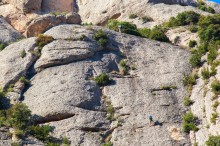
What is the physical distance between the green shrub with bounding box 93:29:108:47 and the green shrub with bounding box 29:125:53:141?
11.5m

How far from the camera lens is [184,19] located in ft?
174

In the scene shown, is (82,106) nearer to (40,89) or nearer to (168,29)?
(40,89)

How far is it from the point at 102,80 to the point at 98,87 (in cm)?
66

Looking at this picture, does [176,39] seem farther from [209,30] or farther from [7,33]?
[7,33]

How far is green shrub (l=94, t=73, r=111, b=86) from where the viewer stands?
40.0 meters

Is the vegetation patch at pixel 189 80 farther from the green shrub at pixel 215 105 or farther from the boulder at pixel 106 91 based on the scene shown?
the green shrub at pixel 215 105

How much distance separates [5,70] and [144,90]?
10171mm

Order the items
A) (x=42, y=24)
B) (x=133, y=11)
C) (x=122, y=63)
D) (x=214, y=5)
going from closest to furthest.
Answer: (x=122, y=63) < (x=42, y=24) < (x=133, y=11) < (x=214, y=5)

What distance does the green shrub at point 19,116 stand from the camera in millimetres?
34719

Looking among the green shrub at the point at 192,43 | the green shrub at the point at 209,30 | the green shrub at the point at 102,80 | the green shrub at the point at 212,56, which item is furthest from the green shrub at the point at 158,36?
the green shrub at the point at 102,80

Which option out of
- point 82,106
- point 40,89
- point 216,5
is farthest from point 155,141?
point 216,5

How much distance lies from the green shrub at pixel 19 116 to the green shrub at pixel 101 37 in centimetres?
1078

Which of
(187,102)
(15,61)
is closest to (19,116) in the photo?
(15,61)

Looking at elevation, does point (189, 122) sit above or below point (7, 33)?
below
